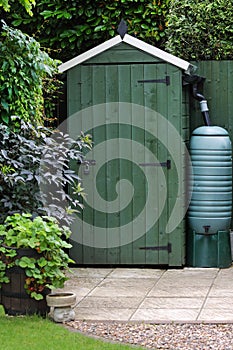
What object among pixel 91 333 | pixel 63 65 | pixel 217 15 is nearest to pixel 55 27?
pixel 63 65

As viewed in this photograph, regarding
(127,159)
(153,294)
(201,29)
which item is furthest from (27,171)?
(201,29)

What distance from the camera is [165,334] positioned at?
518 centimetres

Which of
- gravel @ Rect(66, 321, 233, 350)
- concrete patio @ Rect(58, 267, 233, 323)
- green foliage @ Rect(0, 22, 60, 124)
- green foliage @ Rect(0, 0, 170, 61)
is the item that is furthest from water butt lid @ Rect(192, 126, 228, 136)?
gravel @ Rect(66, 321, 233, 350)

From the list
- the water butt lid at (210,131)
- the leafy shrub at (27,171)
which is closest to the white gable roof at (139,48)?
the water butt lid at (210,131)

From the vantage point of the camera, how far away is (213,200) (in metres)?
7.38

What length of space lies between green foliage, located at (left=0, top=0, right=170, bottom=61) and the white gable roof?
90 centimetres

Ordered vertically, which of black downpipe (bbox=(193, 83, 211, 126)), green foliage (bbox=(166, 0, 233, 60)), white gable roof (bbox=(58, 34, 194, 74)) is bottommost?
black downpipe (bbox=(193, 83, 211, 126))

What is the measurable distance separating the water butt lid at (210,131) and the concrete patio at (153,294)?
123cm

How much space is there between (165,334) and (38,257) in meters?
1.02

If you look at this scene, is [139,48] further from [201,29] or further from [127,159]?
[127,159]

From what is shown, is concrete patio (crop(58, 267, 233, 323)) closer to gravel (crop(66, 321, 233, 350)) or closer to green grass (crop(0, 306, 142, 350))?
gravel (crop(66, 321, 233, 350))

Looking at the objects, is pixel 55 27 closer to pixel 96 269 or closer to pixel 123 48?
pixel 123 48

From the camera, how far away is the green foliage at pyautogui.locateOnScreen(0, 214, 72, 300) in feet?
18.0

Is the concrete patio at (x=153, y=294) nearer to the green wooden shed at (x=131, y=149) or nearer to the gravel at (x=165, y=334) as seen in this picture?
the gravel at (x=165, y=334)
